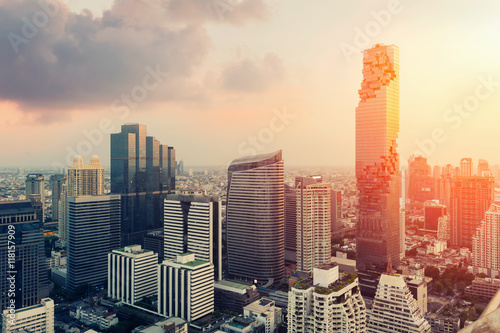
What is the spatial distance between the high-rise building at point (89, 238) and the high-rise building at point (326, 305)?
30.9 ft

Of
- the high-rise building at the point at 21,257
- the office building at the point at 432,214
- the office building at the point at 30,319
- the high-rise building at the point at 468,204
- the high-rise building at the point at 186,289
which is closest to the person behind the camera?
the office building at the point at 30,319

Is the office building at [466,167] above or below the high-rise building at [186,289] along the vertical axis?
above

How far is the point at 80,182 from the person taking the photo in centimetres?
1855

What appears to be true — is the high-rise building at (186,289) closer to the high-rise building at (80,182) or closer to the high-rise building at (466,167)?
the high-rise building at (80,182)

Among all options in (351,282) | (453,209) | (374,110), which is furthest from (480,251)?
(351,282)

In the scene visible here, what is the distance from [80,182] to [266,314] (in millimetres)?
13715

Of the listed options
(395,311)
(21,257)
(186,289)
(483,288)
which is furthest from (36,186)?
(483,288)

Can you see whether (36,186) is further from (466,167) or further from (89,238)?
(466,167)

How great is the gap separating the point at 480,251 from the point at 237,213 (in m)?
9.84

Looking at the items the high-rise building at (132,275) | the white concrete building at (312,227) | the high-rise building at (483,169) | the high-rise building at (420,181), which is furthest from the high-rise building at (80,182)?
the high-rise building at (483,169)

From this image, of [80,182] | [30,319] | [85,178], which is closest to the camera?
[30,319]

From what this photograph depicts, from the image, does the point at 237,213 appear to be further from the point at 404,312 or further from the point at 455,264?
the point at 455,264

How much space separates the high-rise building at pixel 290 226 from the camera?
15742 mm

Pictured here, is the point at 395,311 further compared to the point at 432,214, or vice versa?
the point at 432,214
